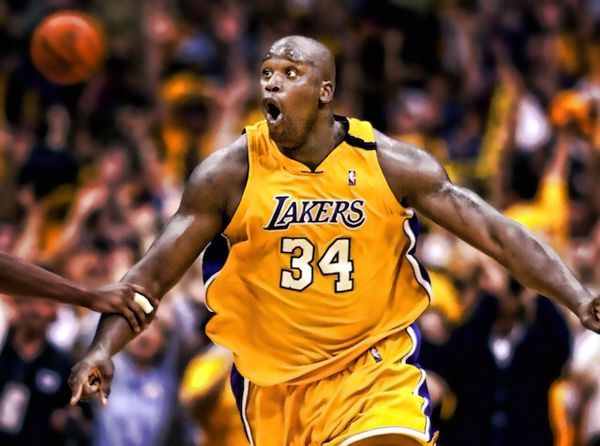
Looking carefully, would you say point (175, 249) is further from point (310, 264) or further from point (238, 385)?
point (238, 385)

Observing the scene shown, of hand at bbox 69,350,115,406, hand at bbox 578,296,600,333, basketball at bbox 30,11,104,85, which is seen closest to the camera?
hand at bbox 69,350,115,406

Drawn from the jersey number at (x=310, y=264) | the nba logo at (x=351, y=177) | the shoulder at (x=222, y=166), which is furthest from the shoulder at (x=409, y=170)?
the shoulder at (x=222, y=166)

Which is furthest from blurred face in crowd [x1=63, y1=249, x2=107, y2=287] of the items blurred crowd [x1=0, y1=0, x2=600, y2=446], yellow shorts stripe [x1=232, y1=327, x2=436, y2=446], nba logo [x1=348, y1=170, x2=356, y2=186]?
nba logo [x1=348, y1=170, x2=356, y2=186]

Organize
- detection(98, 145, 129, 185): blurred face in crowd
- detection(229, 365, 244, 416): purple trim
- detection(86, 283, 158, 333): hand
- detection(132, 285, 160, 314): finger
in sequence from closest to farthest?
1. detection(86, 283, 158, 333): hand
2. detection(132, 285, 160, 314): finger
3. detection(229, 365, 244, 416): purple trim
4. detection(98, 145, 129, 185): blurred face in crowd

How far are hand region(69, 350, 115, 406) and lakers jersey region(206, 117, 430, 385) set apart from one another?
2.36 ft

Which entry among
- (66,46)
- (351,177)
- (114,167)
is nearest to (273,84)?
(351,177)

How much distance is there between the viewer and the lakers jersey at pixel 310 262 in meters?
6.58

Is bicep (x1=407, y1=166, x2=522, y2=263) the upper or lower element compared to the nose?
lower

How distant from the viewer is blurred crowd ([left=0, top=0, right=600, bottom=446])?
971cm

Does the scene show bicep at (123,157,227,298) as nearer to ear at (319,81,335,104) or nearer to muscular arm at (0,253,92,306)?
muscular arm at (0,253,92,306)

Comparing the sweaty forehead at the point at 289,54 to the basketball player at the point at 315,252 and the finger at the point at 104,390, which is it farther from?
the finger at the point at 104,390

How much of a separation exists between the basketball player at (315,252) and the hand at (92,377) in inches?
9.2

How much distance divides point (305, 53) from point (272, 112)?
1.01ft

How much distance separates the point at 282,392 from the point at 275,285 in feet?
1.70
